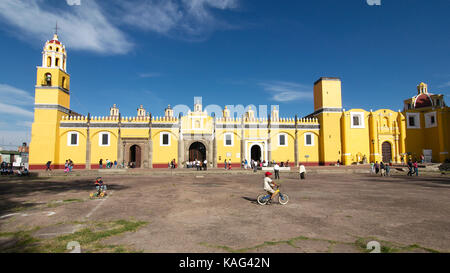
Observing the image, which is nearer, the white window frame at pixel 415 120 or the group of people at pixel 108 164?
the group of people at pixel 108 164

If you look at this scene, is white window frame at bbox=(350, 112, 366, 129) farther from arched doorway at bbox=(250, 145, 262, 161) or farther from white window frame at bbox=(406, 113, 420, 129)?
arched doorway at bbox=(250, 145, 262, 161)

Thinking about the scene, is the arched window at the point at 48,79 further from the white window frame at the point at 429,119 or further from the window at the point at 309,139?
the white window frame at the point at 429,119

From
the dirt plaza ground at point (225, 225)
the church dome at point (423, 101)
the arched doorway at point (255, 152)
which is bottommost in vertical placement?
Answer: the dirt plaza ground at point (225, 225)

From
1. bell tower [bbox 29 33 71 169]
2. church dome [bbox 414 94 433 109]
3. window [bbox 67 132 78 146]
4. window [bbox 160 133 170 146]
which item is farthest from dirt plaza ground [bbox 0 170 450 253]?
church dome [bbox 414 94 433 109]

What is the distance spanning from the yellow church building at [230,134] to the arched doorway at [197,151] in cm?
13

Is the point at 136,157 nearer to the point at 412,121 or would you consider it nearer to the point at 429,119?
the point at 412,121

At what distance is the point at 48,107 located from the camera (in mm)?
26734

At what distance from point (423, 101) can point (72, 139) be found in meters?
49.2

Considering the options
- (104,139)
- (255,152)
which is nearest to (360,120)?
(255,152)

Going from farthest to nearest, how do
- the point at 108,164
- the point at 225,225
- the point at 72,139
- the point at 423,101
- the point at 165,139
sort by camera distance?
the point at 423,101, the point at 165,139, the point at 72,139, the point at 108,164, the point at 225,225

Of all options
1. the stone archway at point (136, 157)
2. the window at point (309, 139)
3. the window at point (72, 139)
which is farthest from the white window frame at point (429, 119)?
the window at point (72, 139)

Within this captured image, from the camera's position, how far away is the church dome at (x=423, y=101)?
3472 centimetres

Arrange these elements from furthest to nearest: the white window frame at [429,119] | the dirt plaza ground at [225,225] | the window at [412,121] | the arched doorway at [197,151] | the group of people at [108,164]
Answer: the window at [412,121] < the arched doorway at [197,151] < the white window frame at [429,119] < the group of people at [108,164] < the dirt plaza ground at [225,225]

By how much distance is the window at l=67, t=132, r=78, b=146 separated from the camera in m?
27.2
